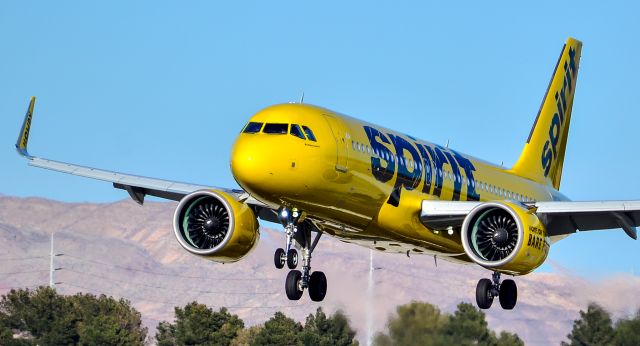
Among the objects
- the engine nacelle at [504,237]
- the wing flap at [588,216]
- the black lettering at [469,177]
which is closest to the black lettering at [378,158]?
the engine nacelle at [504,237]

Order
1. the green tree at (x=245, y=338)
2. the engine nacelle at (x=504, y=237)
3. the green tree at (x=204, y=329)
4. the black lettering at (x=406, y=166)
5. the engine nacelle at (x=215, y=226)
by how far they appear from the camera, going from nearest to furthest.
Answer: the engine nacelle at (x=504, y=237), the black lettering at (x=406, y=166), the engine nacelle at (x=215, y=226), the green tree at (x=245, y=338), the green tree at (x=204, y=329)

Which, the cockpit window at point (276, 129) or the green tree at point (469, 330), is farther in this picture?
the green tree at point (469, 330)

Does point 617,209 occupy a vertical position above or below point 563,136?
below

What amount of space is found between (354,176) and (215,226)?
6465 mm

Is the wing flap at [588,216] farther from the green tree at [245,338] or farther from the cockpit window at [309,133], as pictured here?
the green tree at [245,338]

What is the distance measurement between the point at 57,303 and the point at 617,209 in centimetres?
7447

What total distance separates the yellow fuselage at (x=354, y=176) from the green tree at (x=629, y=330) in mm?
17600

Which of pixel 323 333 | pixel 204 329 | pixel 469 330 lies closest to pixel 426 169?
pixel 469 330

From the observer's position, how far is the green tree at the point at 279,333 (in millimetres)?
91875

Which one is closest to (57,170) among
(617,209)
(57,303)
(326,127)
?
(326,127)

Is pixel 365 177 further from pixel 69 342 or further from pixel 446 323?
pixel 69 342

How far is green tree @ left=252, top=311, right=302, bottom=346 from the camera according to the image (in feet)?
301

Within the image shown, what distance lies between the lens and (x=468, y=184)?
48.2m

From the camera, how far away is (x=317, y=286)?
152 feet
